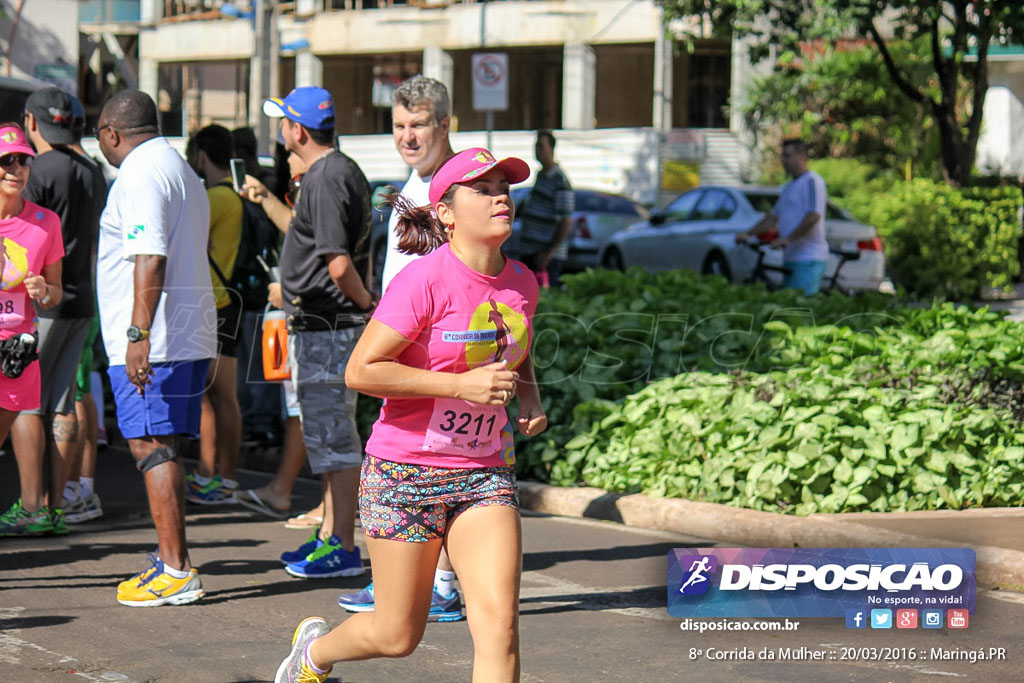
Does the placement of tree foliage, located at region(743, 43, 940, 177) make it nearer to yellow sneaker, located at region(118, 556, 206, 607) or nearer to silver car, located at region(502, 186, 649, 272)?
silver car, located at region(502, 186, 649, 272)

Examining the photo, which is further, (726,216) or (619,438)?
(726,216)

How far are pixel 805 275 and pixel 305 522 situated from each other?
17.4 ft

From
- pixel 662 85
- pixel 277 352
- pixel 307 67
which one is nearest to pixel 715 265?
pixel 277 352

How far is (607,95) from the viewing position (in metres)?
41.7

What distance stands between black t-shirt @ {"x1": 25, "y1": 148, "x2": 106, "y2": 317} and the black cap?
0.26 feet

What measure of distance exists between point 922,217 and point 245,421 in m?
12.9

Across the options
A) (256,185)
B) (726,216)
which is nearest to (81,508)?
(256,185)

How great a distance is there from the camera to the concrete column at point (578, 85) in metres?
39.3

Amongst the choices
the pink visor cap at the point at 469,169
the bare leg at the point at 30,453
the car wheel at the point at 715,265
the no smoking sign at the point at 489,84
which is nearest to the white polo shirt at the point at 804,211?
the bare leg at the point at 30,453

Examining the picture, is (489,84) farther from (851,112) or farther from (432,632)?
(432,632)

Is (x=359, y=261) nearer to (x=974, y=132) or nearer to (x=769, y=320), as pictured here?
(x=769, y=320)

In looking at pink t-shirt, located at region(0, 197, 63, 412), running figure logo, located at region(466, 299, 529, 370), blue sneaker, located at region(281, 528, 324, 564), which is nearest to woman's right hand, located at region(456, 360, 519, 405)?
running figure logo, located at region(466, 299, 529, 370)

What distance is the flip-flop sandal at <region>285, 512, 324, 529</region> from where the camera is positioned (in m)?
7.68

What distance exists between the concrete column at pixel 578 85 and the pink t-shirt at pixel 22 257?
110 ft
